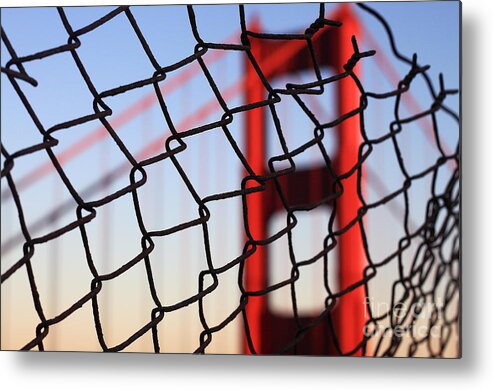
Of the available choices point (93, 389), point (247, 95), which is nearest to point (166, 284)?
point (93, 389)

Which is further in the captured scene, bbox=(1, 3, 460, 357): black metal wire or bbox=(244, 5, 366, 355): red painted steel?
bbox=(244, 5, 366, 355): red painted steel

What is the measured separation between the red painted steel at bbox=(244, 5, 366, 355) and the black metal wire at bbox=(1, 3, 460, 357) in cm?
100

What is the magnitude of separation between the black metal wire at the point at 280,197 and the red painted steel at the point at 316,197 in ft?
3.29

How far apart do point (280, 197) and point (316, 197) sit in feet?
5.89

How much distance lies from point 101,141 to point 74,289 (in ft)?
0.98

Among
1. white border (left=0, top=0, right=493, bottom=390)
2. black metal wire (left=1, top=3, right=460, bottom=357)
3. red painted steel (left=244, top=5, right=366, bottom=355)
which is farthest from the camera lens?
red painted steel (left=244, top=5, right=366, bottom=355)

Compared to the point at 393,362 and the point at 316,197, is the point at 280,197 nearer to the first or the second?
the point at 393,362

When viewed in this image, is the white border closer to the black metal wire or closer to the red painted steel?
the black metal wire

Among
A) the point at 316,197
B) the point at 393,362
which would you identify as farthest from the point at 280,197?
the point at 316,197

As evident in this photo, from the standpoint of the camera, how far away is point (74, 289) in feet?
4.40

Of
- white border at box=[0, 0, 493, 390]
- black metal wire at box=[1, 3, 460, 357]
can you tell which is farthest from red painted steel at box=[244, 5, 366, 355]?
white border at box=[0, 0, 493, 390]

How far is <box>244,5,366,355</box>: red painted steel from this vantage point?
2.54 metres

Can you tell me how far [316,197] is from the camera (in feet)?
9.27

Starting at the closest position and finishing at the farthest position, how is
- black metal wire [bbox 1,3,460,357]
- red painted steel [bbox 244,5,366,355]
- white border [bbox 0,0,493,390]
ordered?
black metal wire [bbox 1,3,460,357], white border [bbox 0,0,493,390], red painted steel [bbox 244,5,366,355]
